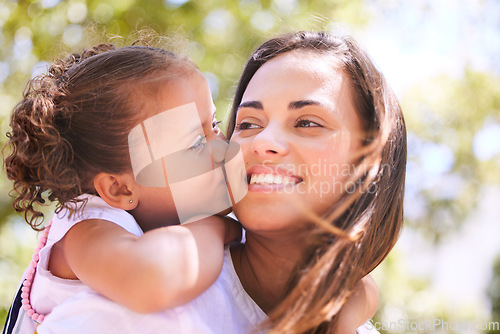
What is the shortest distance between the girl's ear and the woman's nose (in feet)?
1.62

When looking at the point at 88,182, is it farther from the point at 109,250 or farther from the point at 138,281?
the point at 138,281

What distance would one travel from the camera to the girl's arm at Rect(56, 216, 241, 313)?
1285mm

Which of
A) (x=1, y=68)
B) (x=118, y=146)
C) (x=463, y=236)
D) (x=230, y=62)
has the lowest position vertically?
(x=463, y=236)

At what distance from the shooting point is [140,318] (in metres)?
1.37

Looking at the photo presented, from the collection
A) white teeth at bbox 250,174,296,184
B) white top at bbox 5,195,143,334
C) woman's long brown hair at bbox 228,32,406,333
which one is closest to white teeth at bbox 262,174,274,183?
white teeth at bbox 250,174,296,184

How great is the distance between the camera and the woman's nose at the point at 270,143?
1644mm

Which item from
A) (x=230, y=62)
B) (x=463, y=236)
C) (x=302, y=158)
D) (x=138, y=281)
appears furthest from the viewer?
(x=463, y=236)

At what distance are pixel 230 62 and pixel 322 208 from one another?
13.4ft

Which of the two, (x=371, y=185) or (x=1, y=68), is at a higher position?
(x=371, y=185)

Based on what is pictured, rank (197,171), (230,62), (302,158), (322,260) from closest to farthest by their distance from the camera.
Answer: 1. (322,260)
2. (302,158)
3. (197,171)
4. (230,62)

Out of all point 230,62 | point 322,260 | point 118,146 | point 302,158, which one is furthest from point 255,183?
point 230,62

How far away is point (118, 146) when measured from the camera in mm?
1770

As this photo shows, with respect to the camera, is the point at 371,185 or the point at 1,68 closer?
the point at 371,185

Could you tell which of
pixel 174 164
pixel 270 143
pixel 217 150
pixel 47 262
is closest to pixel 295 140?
pixel 270 143
